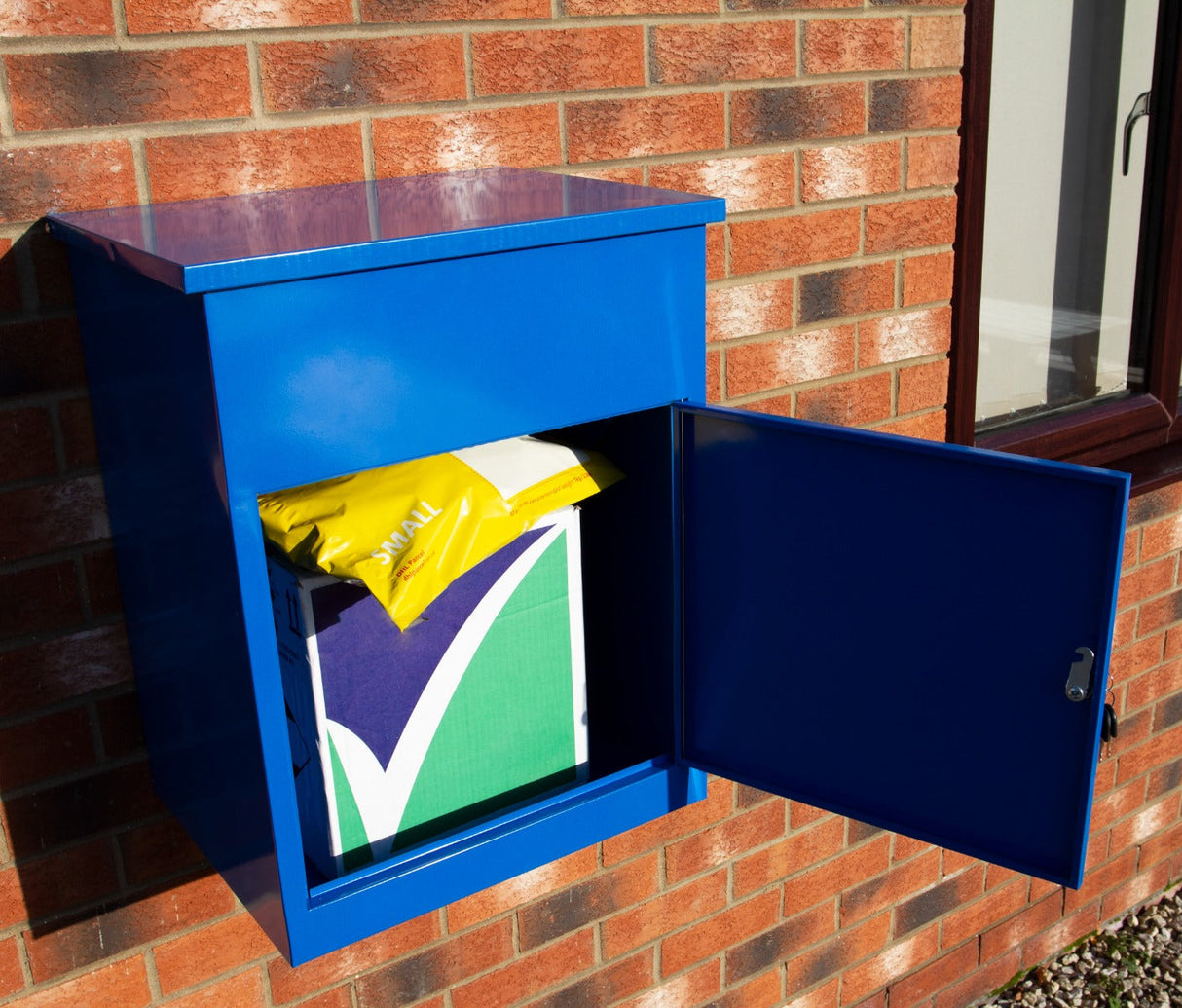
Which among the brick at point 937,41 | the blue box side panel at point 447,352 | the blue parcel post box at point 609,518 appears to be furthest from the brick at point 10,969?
the brick at point 937,41

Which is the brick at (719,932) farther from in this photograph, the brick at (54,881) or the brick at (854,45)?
the brick at (854,45)

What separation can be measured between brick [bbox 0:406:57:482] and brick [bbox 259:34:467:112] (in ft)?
1.51

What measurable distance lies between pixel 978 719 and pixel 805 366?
891 mm

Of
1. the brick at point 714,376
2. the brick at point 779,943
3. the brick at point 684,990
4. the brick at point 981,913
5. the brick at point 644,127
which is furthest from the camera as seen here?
the brick at point 981,913

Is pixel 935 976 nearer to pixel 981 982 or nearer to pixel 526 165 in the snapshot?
pixel 981 982

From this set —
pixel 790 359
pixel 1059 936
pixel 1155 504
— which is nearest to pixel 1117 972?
pixel 1059 936

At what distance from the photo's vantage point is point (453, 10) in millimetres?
1653

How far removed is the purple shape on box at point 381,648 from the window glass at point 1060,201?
1.48 metres

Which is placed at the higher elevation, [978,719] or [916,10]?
[916,10]

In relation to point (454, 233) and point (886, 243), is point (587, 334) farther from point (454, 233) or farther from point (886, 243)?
point (886, 243)

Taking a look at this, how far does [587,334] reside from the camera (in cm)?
136

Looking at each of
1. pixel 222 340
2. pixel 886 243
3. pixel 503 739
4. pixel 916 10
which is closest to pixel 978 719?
pixel 503 739

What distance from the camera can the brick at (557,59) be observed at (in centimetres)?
170

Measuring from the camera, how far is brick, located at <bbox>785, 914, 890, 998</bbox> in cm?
258
